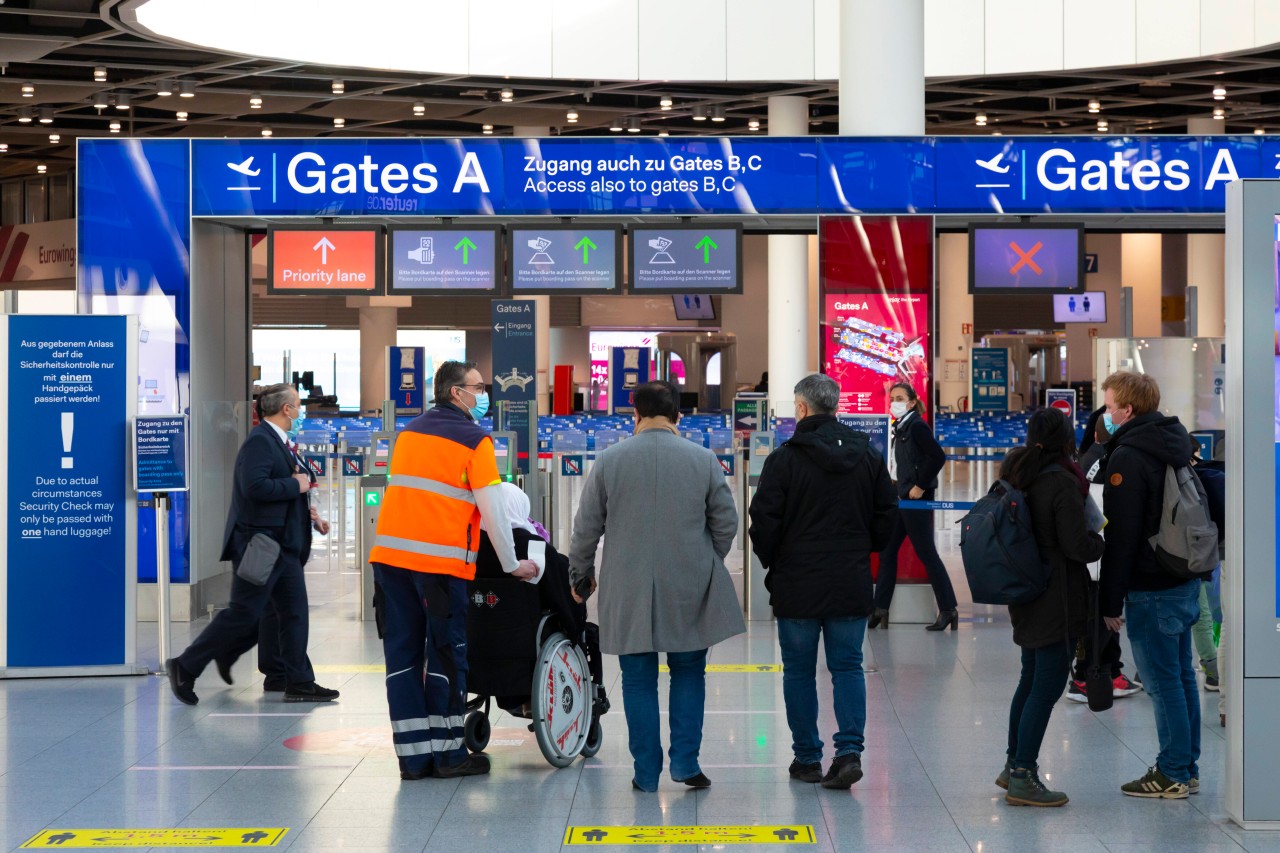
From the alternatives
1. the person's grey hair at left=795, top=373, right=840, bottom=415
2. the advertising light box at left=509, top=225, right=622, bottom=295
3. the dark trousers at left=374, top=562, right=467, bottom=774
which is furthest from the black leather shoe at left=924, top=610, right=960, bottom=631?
the dark trousers at left=374, top=562, right=467, bottom=774

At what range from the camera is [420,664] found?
17.7 ft

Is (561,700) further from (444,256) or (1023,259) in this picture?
(1023,259)

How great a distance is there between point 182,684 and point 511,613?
211 cm

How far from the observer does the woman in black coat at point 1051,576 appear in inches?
191

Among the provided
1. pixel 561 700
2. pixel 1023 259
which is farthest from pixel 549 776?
pixel 1023 259

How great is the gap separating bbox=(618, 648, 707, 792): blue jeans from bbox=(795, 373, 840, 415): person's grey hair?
93 cm

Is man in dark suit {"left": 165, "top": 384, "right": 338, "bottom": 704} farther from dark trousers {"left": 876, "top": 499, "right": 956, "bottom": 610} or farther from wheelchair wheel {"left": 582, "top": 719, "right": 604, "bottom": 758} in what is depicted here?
dark trousers {"left": 876, "top": 499, "right": 956, "bottom": 610}

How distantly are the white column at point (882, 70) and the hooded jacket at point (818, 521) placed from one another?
5.49 m

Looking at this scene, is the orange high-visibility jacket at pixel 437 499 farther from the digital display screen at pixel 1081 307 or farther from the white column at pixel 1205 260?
the white column at pixel 1205 260

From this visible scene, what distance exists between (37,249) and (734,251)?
25.5 metres

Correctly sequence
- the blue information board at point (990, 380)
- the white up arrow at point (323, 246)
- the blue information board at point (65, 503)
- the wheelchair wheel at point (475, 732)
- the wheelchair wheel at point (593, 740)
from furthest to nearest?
the blue information board at point (990, 380) < the white up arrow at point (323, 246) < the blue information board at point (65, 503) < the wheelchair wheel at point (593, 740) < the wheelchair wheel at point (475, 732)

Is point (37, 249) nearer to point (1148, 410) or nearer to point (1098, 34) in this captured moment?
point (1098, 34)

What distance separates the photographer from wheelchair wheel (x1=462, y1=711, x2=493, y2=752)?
5598 millimetres

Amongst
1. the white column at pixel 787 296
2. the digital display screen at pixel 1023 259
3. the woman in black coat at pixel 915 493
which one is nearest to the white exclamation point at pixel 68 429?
the woman in black coat at pixel 915 493
